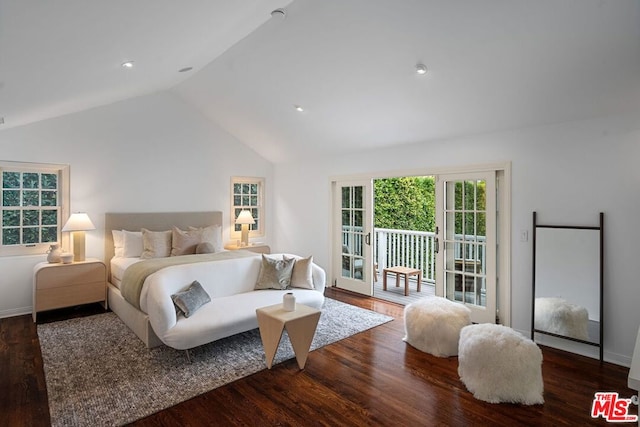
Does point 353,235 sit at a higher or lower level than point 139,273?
higher

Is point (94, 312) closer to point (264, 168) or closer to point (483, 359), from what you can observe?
point (264, 168)

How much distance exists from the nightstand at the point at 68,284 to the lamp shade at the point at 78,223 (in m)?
0.44

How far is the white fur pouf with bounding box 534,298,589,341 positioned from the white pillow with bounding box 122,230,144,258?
511cm

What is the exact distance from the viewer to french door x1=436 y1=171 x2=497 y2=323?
424cm

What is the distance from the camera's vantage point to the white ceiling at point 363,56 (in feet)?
6.97

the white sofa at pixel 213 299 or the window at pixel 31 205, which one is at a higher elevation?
the window at pixel 31 205

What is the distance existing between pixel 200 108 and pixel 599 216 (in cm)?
570

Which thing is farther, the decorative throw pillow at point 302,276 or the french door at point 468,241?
the decorative throw pillow at point 302,276

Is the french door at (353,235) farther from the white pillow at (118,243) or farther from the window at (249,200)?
the white pillow at (118,243)

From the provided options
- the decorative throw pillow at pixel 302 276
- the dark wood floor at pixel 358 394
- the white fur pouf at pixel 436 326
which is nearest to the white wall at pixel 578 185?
the dark wood floor at pixel 358 394

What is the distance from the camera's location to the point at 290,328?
305 centimetres

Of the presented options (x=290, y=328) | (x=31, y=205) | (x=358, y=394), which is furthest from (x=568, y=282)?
(x=31, y=205)

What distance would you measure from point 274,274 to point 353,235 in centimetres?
196

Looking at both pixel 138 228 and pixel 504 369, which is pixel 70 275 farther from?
pixel 504 369
